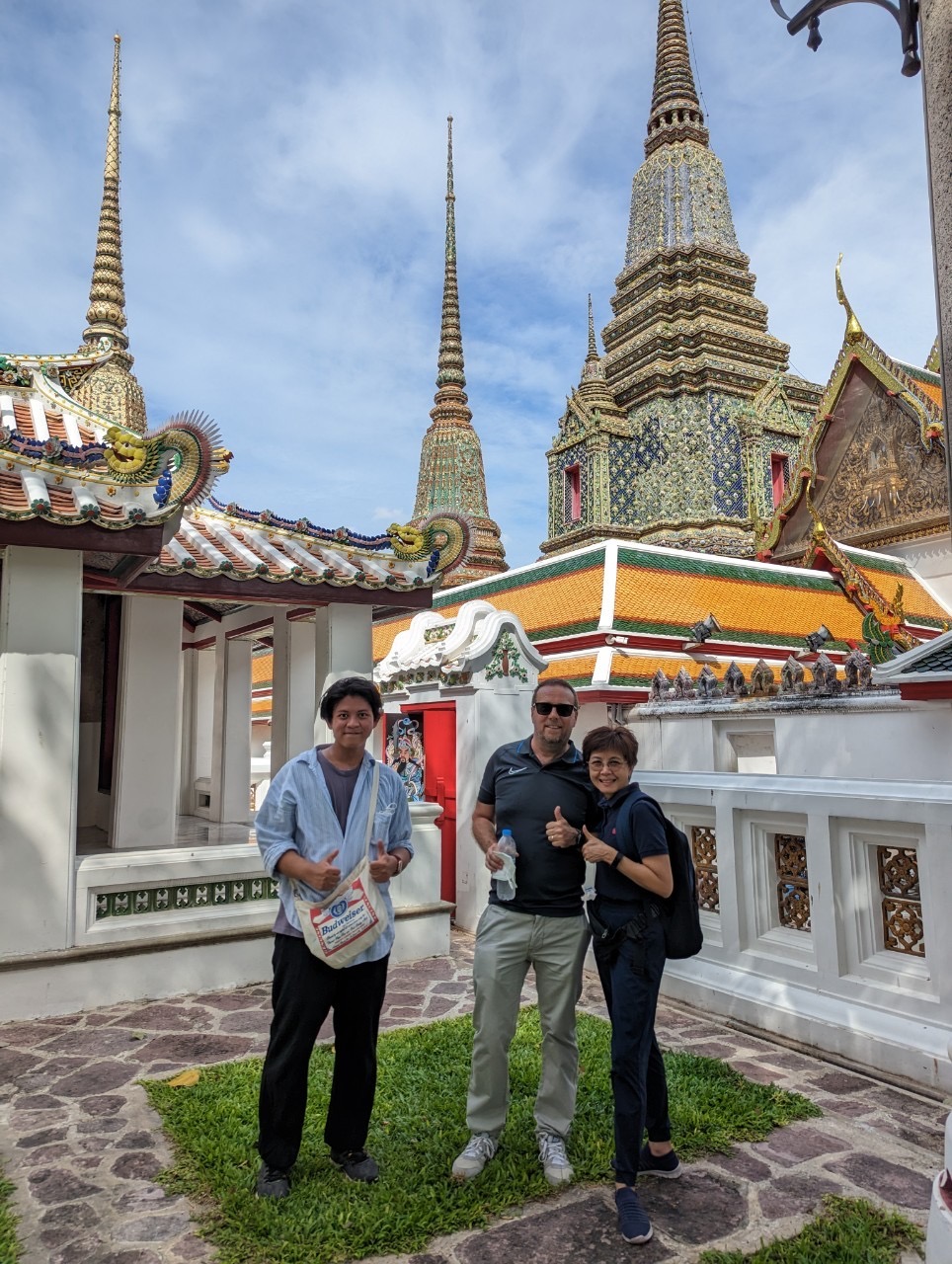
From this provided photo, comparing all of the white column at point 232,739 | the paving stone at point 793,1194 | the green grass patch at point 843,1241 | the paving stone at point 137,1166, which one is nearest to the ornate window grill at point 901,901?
the paving stone at point 793,1194

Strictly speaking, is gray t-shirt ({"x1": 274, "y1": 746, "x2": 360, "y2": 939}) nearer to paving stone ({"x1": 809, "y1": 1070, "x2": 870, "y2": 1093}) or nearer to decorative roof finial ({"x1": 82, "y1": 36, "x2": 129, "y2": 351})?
paving stone ({"x1": 809, "y1": 1070, "x2": 870, "y2": 1093})

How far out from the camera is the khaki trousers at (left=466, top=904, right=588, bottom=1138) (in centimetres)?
331

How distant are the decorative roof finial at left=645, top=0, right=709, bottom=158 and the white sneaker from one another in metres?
27.9

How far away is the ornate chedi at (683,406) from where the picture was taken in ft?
67.8

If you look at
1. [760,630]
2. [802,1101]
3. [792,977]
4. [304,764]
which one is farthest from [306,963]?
[760,630]

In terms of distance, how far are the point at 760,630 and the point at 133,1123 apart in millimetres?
11724

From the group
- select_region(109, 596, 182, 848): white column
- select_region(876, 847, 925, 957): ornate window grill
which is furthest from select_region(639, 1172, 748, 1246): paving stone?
select_region(109, 596, 182, 848): white column

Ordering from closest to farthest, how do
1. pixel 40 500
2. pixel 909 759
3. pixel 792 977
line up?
pixel 792 977
pixel 40 500
pixel 909 759

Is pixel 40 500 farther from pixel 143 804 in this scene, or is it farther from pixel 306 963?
pixel 306 963

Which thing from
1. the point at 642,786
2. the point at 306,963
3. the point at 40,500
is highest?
the point at 40,500

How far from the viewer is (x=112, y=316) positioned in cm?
1547

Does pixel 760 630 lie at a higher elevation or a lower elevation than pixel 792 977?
higher

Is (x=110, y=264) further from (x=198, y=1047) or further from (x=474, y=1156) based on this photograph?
(x=474, y=1156)

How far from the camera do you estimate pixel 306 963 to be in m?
3.16
